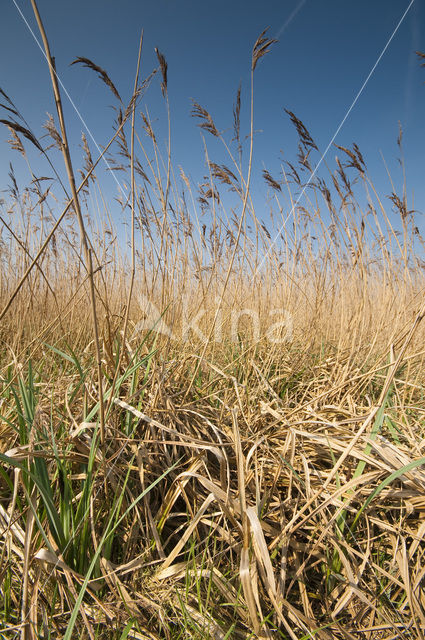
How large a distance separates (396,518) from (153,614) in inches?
30.4

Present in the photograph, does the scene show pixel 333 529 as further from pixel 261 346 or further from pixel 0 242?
pixel 0 242

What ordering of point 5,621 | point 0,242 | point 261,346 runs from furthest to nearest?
point 0,242 → point 261,346 → point 5,621

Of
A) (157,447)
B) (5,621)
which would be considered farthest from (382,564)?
(5,621)

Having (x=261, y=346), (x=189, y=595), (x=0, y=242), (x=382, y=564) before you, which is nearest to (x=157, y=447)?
(x=189, y=595)

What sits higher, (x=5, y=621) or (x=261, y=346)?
(x=261, y=346)

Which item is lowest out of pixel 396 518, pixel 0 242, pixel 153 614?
pixel 153 614

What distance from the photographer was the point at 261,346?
2.19m

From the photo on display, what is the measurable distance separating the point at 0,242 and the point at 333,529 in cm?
356

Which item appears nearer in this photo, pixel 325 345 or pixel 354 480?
pixel 354 480

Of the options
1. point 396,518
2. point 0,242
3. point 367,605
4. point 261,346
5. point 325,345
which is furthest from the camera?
point 0,242

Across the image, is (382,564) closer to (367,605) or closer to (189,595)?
(367,605)

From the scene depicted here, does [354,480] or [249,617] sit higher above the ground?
[354,480]

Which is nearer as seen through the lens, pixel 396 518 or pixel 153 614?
pixel 153 614

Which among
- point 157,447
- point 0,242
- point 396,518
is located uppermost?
point 0,242
